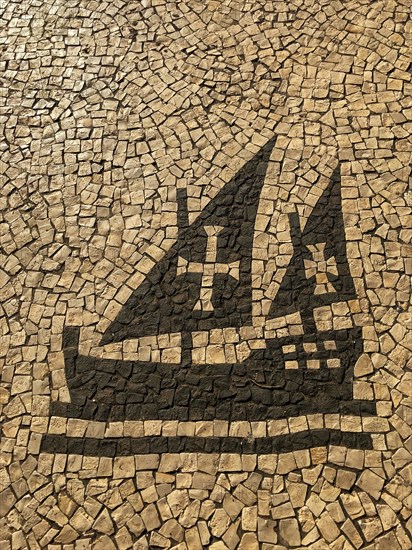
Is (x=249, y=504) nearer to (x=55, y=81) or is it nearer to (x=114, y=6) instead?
(x=55, y=81)

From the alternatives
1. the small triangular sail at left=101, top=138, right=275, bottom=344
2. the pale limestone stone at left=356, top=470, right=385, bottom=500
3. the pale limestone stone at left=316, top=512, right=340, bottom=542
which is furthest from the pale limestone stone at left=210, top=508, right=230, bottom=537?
the small triangular sail at left=101, top=138, right=275, bottom=344

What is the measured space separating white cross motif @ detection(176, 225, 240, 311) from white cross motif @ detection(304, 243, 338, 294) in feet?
1.87

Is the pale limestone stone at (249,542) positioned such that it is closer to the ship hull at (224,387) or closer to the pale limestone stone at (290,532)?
the pale limestone stone at (290,532)

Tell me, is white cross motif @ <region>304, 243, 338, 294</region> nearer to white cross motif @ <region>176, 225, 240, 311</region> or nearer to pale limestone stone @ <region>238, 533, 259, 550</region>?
white cross motif @ <region>176, 225, 240, 311</region>

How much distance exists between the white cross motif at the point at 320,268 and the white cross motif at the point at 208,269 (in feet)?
1.87

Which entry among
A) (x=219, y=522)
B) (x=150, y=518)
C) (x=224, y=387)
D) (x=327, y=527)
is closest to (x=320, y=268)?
(x=224, y=387)

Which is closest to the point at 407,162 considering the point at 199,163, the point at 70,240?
the point at 199,163

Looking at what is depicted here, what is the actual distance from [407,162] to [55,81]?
11.2ft

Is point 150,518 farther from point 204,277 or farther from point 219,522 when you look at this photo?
point 204,277

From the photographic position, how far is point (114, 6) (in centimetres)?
655

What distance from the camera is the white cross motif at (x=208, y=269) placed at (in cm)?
480

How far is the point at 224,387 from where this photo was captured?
14.6ft

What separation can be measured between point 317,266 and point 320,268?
3 centimetres

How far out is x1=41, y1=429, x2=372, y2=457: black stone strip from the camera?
4203mm
